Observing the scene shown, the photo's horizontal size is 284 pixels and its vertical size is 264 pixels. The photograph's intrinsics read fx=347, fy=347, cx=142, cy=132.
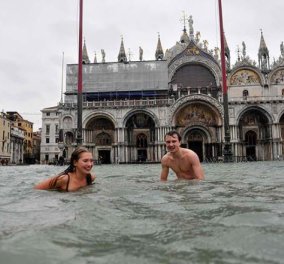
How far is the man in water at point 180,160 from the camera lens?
7.27 metres

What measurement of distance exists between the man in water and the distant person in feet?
6.38

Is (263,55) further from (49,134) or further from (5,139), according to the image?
(49,134)

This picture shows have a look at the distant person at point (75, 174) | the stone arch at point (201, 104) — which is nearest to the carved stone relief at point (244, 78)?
the stone arch at point (201, 104)

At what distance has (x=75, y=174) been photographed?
6180 millimetres

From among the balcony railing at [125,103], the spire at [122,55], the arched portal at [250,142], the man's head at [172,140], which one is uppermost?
the spire at [122,55]

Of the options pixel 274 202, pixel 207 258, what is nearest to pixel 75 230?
pixel 207 258

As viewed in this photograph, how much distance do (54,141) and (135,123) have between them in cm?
2908

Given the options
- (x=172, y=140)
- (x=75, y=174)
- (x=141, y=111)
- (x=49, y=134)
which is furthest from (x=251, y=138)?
(x=49, y=134)

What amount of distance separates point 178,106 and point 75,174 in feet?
118

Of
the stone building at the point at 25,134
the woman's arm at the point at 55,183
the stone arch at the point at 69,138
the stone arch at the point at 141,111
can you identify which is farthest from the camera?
the stone building at the point at 25,134

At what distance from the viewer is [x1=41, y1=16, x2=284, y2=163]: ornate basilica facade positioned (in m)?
40.9

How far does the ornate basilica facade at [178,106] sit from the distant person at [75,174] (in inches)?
1371

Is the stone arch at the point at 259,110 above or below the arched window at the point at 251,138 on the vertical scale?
above

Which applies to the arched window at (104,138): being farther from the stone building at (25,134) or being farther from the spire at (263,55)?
the stone building at (25,134)
